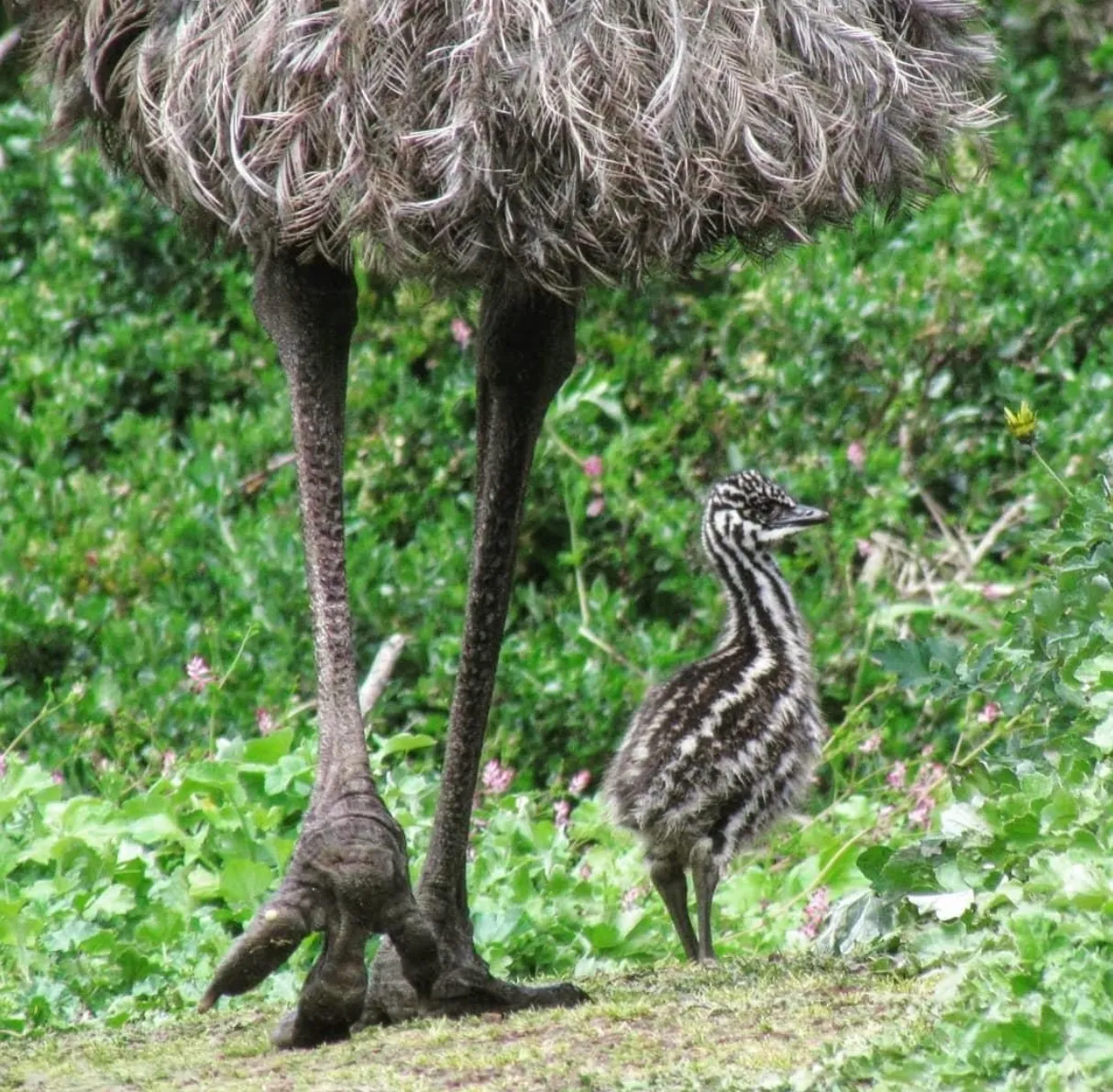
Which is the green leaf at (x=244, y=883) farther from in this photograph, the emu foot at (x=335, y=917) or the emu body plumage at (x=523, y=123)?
the emu body plumage at (x=523, y=123)

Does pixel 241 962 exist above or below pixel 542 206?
below

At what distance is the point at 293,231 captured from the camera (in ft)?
14.7

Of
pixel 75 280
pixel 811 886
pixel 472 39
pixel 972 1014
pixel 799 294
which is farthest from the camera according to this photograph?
pixel 75 280

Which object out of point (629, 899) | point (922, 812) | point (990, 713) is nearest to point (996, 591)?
point (990, 713)

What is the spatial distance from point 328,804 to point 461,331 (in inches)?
223

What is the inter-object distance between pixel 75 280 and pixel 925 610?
5130 millimetres

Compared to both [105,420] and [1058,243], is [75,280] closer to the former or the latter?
[105,420]

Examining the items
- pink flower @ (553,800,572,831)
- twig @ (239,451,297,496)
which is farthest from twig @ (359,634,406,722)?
twig @ (239,451,297,496)

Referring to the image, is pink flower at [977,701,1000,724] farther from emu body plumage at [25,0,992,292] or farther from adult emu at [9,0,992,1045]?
emu body plumage at [25,0,992,292]

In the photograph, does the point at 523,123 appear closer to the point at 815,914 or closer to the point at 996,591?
the point at 815,914

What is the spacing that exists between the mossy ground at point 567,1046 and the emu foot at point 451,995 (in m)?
0.08

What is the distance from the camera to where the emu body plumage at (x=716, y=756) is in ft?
19.8

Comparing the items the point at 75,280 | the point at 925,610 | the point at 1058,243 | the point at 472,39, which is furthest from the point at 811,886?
the point at 75,280

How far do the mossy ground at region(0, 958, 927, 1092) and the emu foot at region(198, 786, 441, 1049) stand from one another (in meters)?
0.11
